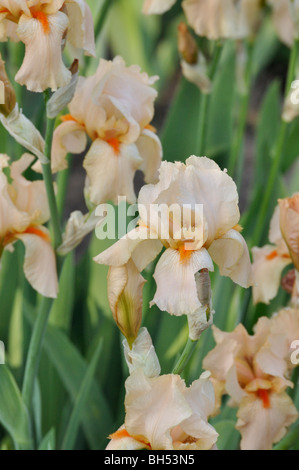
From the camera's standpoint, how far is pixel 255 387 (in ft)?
3.28

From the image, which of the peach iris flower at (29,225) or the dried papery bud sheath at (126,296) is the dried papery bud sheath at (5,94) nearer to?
the peach iris flower at (29,225)

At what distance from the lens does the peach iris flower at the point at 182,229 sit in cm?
74

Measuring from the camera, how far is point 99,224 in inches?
39.8

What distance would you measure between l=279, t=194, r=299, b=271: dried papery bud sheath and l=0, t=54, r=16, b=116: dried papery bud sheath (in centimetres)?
36

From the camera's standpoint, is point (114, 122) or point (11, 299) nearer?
point (114, 122)

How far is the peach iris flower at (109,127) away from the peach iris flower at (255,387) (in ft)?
0.82

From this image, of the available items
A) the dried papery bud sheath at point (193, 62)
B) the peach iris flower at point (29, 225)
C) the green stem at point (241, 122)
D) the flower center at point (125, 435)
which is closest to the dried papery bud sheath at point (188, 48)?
the dried papery bud sheath at point (193, 62)

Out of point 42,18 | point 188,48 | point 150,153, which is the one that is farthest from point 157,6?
point 42,18

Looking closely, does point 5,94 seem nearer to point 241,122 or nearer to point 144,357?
point 144,357

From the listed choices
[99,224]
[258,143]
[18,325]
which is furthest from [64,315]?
[258,143]
